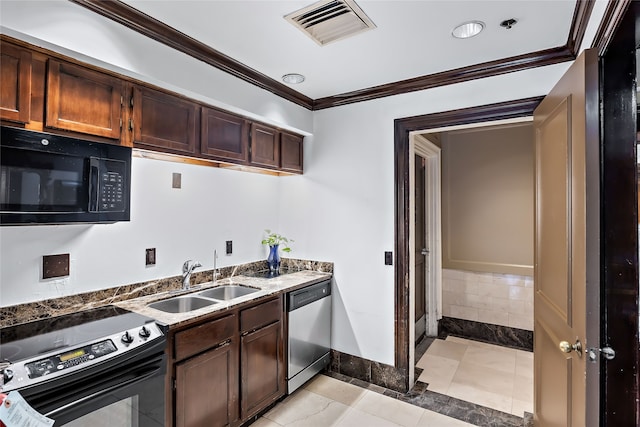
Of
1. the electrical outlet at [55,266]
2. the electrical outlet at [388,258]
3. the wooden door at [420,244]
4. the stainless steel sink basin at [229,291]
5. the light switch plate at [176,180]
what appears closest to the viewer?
the electrical outlet at [55,266]

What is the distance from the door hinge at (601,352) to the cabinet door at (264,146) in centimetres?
233

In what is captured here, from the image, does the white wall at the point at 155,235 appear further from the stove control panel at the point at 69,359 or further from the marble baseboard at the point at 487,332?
the marble baseboard at the point at 487,332

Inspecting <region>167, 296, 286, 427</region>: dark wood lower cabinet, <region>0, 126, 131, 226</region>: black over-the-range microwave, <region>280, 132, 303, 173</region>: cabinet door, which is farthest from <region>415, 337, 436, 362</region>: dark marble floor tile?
<region>0, 126, 131, 226</region>: black over-the-range microwave

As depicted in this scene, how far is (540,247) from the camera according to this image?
2.00 metres

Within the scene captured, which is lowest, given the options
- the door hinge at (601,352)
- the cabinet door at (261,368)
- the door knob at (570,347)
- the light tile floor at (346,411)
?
→ the light tile floor at (346,411)

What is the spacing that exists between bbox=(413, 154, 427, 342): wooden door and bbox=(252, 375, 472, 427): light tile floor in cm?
127

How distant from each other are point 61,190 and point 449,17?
7.04 feet

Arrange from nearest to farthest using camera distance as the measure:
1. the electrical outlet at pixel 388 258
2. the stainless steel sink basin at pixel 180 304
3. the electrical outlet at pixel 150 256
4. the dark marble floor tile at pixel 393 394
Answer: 1. the stainless steel sink basin at pixel 180 304
2. the electrical outlet at pixel 150 256
3. the dark marble floor tile at pixel 393 394
4. the electrical outlet at pixel 388 258

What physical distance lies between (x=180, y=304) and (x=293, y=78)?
1.86m

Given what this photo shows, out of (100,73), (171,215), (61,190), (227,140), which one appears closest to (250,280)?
(171,215)

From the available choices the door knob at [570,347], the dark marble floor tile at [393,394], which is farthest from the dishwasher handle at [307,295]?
the door knob at [570,347]

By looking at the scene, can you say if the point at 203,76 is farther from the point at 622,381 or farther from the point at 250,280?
the point at 622,381

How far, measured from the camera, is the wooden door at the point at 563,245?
1387 mm

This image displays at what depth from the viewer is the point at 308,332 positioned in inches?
110
